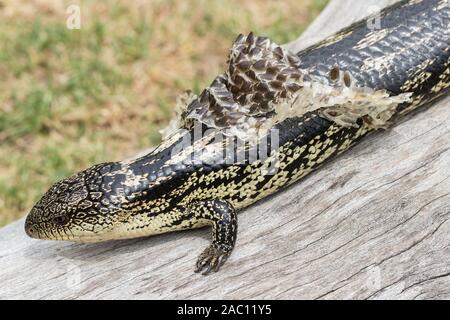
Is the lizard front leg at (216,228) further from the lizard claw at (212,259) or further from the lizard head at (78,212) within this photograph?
the lizard head at (78,212)

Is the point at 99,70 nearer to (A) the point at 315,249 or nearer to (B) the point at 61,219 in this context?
(B) the point at 61,219

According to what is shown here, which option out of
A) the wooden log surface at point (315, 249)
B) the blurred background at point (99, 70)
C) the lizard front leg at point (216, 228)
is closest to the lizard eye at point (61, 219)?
the wooden log surface at point (315, 249)

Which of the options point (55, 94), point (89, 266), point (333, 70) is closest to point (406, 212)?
point (333, 70)

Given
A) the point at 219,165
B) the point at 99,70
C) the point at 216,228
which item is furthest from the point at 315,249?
the point at 99,70

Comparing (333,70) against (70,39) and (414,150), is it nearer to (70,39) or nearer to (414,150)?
(414,150)

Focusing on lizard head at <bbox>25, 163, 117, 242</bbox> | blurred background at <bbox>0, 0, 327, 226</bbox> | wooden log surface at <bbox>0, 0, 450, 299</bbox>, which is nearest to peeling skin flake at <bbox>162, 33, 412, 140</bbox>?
wooden log surface at <bbox>0, 0, 450, 299</bbox>

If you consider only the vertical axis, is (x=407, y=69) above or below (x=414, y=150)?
above
